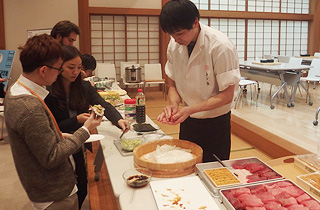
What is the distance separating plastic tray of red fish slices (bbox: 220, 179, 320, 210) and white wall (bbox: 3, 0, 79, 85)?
642cm

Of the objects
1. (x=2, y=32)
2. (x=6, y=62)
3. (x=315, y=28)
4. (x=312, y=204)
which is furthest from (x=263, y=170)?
(x=315, y=28)

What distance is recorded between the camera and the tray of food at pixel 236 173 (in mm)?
1132

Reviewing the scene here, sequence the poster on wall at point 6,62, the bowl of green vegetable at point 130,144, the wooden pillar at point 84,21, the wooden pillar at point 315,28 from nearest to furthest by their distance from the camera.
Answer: the bowl of green vegetable at point 130,144, the poster on wall at point 6,62, the wooden pillar at point 84,21, the wooden pillar at point 315,28

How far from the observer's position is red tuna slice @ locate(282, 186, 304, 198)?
106 centimetres

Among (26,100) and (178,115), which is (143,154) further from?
(26,100)

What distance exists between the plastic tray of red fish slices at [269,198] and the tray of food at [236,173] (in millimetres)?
41

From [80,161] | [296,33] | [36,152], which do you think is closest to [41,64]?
[36,152]

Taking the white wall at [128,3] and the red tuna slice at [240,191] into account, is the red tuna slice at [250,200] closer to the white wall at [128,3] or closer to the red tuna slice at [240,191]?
the red tuna slice at [240,191]

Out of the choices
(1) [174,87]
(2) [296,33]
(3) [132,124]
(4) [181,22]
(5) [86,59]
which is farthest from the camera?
(2) [296,33]

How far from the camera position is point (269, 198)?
40.9 inches

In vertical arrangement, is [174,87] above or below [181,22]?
below

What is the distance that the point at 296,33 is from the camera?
9.13 m

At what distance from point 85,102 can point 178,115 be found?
0.80m

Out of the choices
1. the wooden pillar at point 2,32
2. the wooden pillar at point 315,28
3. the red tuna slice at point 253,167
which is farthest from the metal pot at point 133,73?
the wooden pillar at point 315,28
